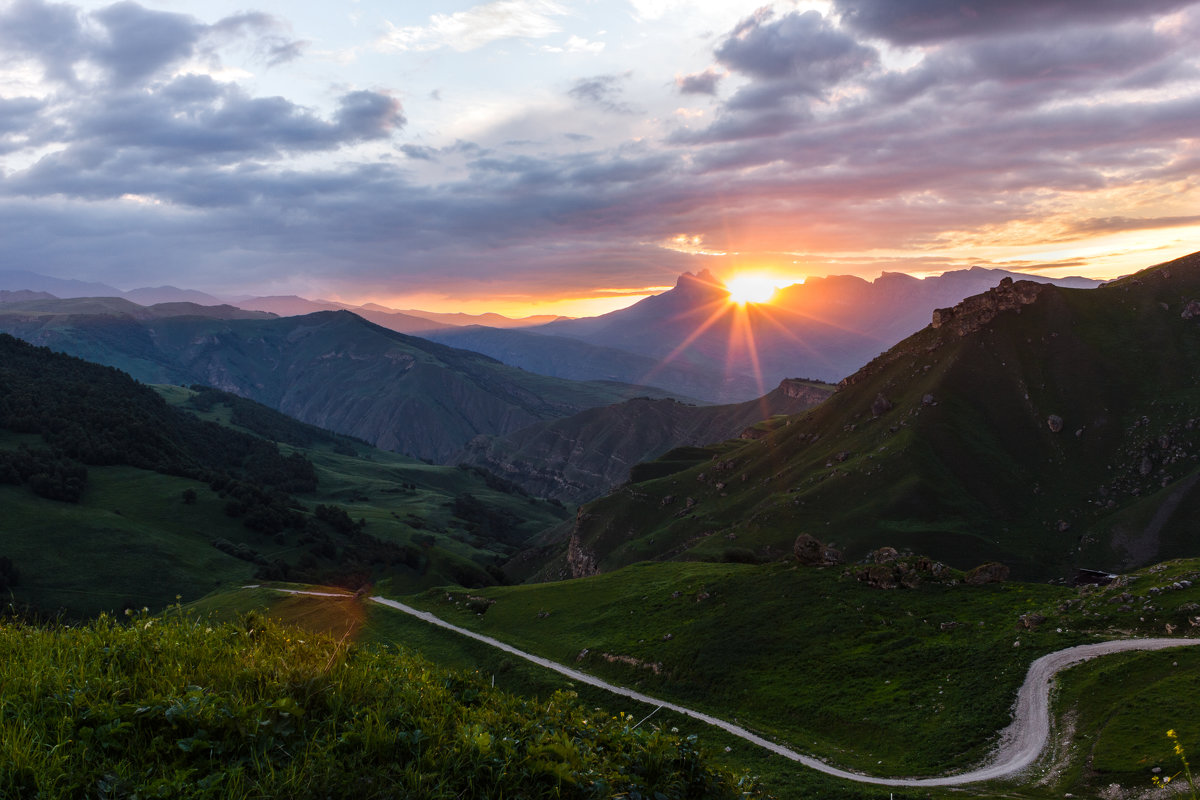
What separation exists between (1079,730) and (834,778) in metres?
13.8

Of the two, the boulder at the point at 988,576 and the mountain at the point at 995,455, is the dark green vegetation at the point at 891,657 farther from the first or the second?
the mountain at the point at 995,455

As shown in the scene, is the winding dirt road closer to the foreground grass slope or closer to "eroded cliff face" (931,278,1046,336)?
the foreground grass slope

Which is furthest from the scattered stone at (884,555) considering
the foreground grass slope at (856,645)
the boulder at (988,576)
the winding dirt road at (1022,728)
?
the winding dirt road at (1022,728)

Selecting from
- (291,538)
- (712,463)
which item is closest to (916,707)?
(712,463)

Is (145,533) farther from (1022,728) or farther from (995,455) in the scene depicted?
(995,455)

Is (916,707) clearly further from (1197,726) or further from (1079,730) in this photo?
(1197,726)

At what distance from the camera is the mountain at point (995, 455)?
347 ft

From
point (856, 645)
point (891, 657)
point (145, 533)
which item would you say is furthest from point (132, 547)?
point (891, 657)

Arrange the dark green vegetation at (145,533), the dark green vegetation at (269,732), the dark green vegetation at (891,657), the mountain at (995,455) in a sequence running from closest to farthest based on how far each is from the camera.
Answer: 1. the dark green vegetation at (269,732)
2. the dark green vegetation at (891,657)
3. the mountain at (995,455)
4. the dark green vegetation at (145,533)

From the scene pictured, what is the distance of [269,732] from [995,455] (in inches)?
5625

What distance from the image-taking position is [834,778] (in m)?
33.1

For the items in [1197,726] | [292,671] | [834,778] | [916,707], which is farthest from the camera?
[916,707]

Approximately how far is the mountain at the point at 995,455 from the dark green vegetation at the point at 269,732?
108375mm

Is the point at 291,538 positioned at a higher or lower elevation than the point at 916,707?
lower
